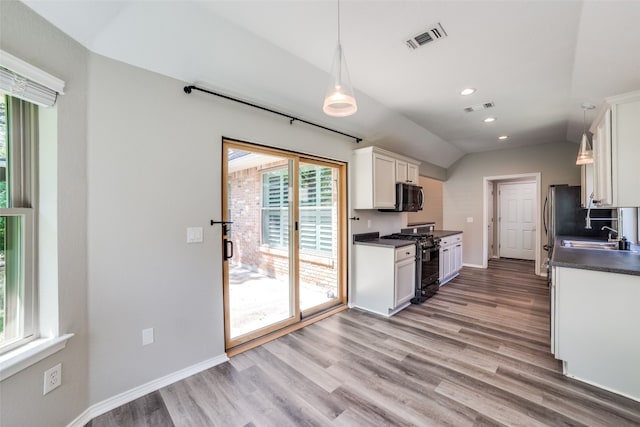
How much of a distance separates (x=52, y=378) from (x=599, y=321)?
12.3 ft

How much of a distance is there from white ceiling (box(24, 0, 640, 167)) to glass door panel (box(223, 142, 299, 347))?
2.38ft

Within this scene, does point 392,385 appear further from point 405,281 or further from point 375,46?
point 375,46

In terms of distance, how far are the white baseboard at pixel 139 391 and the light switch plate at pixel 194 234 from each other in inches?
41.6

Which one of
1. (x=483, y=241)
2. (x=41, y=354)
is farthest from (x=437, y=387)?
(x=483, y=241)

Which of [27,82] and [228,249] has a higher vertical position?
[27,82]

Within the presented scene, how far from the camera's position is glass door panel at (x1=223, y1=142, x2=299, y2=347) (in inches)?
109

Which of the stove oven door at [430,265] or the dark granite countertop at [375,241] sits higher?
the dark granite countertop at [375,241]

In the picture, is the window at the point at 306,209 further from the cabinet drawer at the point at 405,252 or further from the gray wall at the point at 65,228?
the gray wall at the point at 65,228

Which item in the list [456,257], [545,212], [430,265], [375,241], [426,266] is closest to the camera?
[375,241]

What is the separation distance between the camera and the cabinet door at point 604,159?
2.16m

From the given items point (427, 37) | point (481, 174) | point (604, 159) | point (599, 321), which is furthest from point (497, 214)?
point (427, 37)

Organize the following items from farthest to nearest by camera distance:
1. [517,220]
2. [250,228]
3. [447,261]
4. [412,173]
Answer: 1. [517,220]
2. [447,261]
3. [412,173]
4. [250,228]

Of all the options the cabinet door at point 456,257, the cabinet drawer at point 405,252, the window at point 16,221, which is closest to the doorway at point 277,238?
the cabinet drawer at point 405,252

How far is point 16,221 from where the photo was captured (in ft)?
4.95
